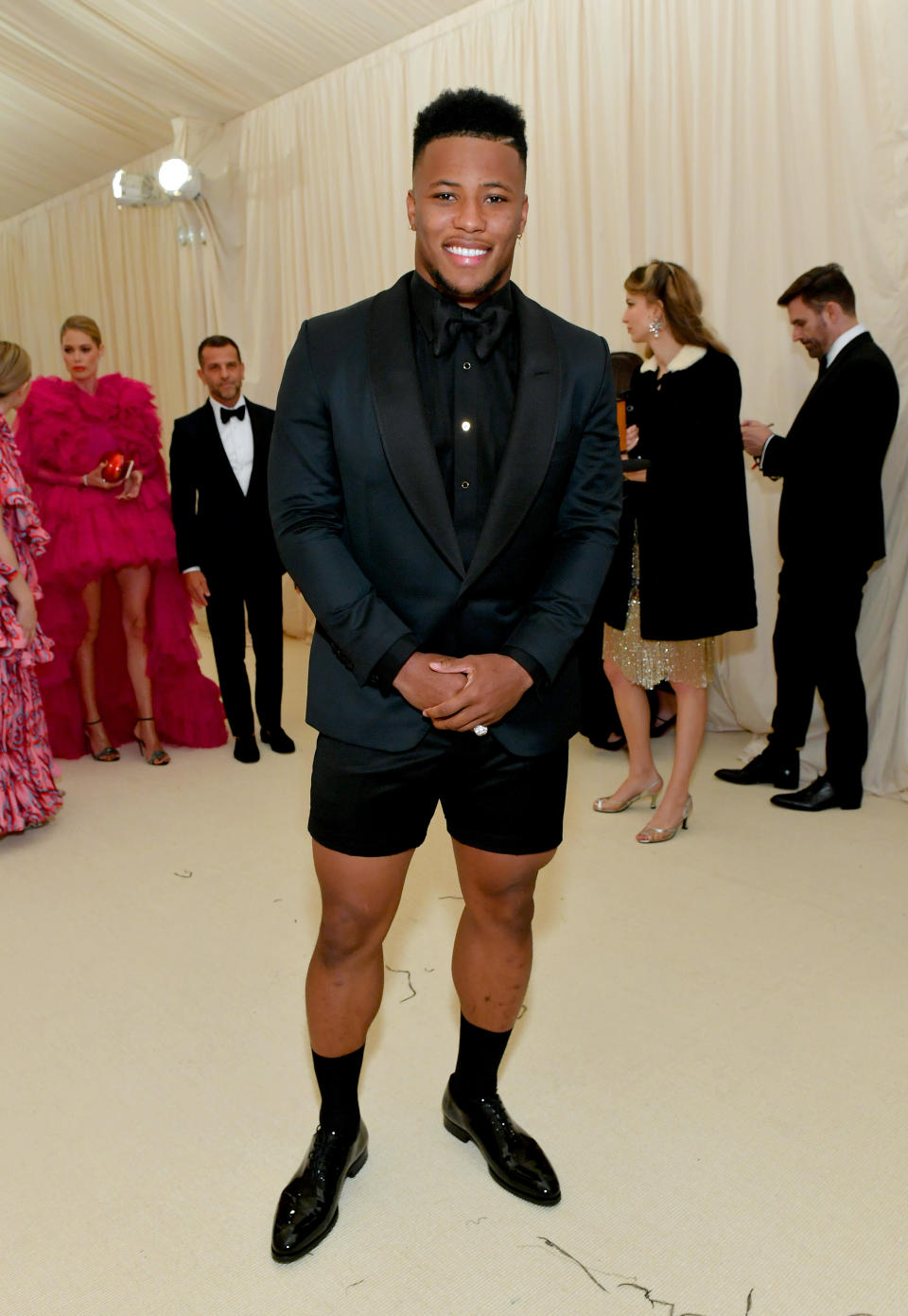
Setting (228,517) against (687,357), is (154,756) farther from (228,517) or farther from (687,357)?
(687,357)

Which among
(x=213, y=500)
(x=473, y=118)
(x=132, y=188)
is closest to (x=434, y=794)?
(x=473, y=118)

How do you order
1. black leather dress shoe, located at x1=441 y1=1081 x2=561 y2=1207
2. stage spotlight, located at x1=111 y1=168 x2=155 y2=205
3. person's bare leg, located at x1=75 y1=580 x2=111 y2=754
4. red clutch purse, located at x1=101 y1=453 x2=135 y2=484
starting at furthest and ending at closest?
stage spotlight, located at x1=111 y1=168 x2=155 y2=205
person's bare leg, located at x1=75 y1=580 x2=111 y2=754
red clutch purse, located at x1=101 y1=453 x2=135 y2=484
black leather dress shoe, located at x1=441 y1=1081 x2=561 y2=1207

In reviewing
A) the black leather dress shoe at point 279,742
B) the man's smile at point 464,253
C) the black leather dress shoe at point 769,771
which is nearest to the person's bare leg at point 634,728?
the black leather dress shoe at point 769,771

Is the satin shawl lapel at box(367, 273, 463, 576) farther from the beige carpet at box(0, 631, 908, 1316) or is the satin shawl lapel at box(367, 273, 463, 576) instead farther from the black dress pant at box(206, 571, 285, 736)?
the black dress pant at box(206, 571, 285, 736)

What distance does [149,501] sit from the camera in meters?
4.13

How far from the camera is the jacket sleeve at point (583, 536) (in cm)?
147

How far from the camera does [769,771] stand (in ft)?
12.2

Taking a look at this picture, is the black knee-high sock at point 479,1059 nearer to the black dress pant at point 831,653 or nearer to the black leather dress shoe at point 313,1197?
the black leather dress shoe at point 313,1197

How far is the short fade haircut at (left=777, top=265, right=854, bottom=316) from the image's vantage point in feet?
10.9

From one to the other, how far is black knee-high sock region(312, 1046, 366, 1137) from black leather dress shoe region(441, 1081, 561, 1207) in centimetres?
22

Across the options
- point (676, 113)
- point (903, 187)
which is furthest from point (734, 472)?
point (676, 113)

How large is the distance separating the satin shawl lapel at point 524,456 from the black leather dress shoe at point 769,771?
2531mm

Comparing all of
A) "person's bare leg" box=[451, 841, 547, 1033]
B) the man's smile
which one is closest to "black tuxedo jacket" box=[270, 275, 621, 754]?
the man's smile

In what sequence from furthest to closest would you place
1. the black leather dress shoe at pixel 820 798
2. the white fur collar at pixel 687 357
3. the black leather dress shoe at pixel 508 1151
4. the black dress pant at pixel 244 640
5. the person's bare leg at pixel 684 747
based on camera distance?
the black dress pant at pixel 244 640 < the black leather dress shoe at pixel 820 798 < the person's bare leg at pixel 684 747 < the white fur collar at pixel 687 357 < the black leather dress shoe at pixel 508 1151
